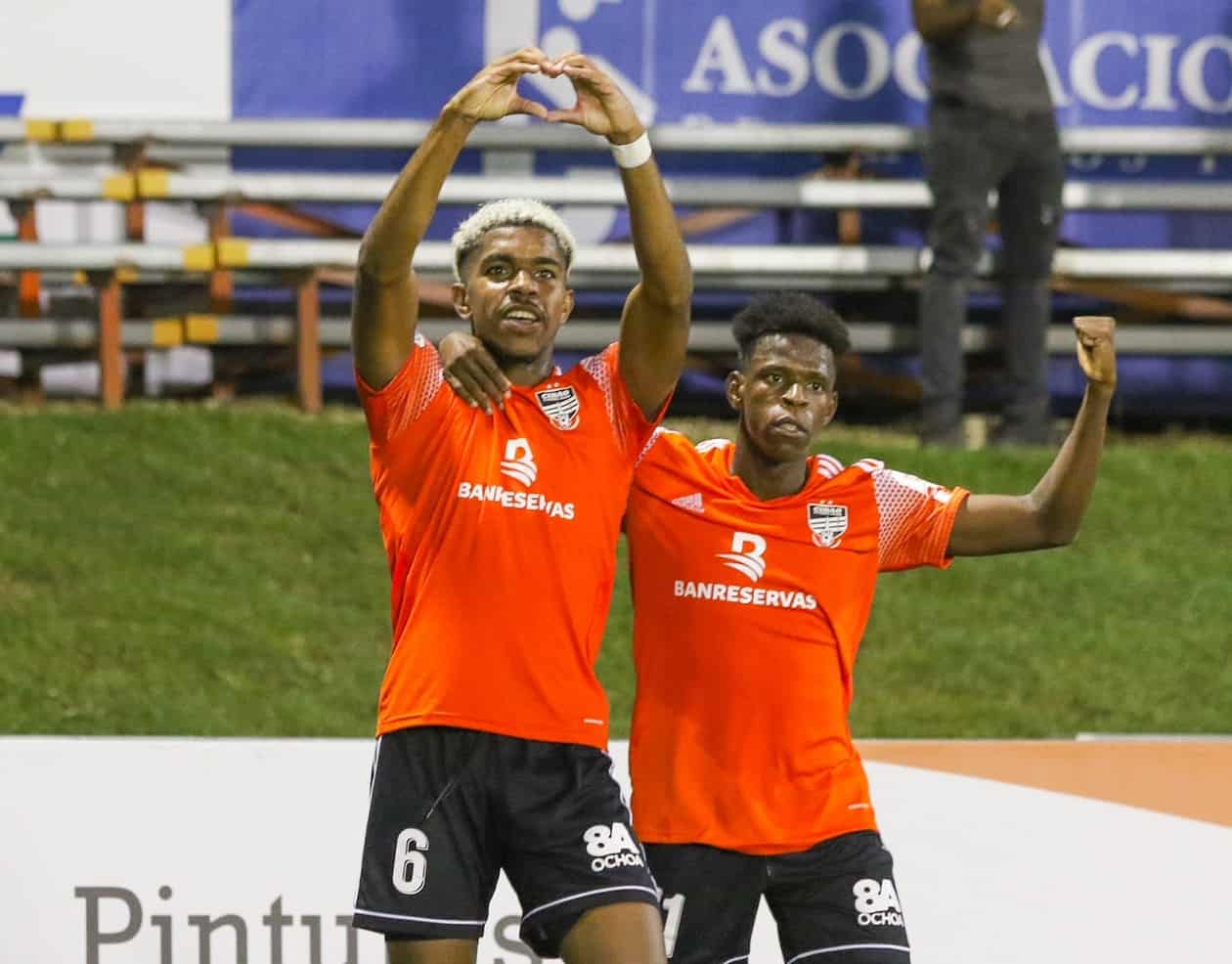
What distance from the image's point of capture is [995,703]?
820 cm

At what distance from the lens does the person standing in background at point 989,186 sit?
9.16m

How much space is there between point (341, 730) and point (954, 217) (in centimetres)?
338

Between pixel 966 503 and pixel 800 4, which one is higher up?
pixel 800 4

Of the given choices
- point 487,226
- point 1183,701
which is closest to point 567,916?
point 487,226

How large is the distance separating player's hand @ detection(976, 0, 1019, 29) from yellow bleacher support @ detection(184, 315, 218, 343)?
139 inches

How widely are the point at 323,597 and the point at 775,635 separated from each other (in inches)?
165

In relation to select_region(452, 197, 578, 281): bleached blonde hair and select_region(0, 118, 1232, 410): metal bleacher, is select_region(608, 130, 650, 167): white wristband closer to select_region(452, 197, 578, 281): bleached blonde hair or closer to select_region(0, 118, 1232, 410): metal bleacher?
select_region(452, 197, 578, 281): bleached blonde hair

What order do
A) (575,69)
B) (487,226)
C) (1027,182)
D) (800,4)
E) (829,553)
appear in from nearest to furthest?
(575,69)
(487,226)
(829,553)
(1027,182)
(800,4)

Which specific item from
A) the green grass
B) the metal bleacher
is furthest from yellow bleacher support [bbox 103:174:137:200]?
the green grass

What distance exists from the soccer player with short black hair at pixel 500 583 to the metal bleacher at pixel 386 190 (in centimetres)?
499

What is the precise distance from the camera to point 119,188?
955 centimetres

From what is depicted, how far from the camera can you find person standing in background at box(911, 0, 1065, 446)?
30.0 feet

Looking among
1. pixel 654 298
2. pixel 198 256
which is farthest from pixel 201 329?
pixel 654 298

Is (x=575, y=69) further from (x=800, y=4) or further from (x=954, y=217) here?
(x=800, y=4)
